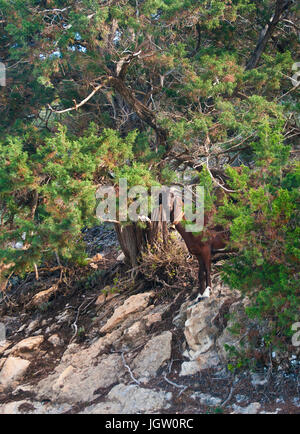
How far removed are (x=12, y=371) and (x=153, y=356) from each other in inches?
99.9

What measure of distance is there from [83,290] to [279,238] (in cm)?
576

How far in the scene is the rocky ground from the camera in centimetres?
564

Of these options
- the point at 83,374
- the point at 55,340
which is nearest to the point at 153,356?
the point at 83,374

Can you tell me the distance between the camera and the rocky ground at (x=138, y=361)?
5.64 metres

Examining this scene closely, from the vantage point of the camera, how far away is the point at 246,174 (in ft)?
17.6

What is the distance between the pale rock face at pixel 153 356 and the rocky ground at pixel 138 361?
0.05ft

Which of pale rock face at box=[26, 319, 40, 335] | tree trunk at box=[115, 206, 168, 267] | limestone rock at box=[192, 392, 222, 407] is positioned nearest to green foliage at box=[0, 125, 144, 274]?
tree trunk at box=[115, 206, 168, 267]

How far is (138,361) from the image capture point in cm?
698

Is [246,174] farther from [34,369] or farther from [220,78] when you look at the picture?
[34,369]

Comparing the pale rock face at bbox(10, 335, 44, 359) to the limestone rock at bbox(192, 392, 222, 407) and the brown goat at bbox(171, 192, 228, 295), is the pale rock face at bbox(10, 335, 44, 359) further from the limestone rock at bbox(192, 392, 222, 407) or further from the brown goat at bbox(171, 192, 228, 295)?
the limestone rock at bbox(192, 392, 222, 407)

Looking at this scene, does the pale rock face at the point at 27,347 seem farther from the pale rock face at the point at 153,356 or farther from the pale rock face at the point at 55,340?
the pale rock face at the point at 153,356

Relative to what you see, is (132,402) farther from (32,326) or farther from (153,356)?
(32,326)

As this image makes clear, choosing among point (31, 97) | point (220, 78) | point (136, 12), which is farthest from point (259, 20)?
point (31, 97)

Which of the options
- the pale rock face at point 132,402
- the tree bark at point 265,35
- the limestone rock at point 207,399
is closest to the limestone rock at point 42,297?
the pale rock face at point 132,402
